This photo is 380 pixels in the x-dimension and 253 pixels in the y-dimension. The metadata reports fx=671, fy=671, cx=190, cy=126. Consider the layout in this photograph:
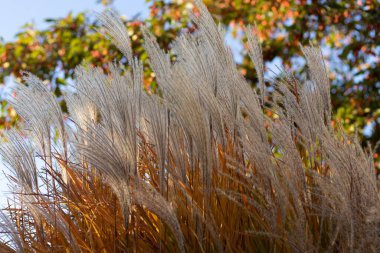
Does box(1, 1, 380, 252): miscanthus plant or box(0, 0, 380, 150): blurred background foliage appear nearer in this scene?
box(1, 1, 380, 252): miscanthus plant

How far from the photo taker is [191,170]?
6.31 feet

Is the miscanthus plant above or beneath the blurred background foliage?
beneath

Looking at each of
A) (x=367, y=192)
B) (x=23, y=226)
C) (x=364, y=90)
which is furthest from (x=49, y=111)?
(x=364, y=90)

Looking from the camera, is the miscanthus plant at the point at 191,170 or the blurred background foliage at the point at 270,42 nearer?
the miscanthus plant at the point at 191,170

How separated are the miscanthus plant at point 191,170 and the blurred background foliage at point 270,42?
11.9ft

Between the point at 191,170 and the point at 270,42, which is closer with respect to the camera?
the point at 191,170

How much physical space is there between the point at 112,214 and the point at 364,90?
437 cm

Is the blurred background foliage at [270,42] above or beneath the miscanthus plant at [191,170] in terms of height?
above

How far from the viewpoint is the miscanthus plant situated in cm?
171

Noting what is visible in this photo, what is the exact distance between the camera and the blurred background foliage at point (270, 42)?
19.4 feet

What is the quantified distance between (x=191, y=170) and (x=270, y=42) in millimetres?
4483

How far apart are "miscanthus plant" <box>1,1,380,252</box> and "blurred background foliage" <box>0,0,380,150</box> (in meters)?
3.63

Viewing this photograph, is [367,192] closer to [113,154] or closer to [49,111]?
[113,154]

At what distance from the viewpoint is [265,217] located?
5.88ft
